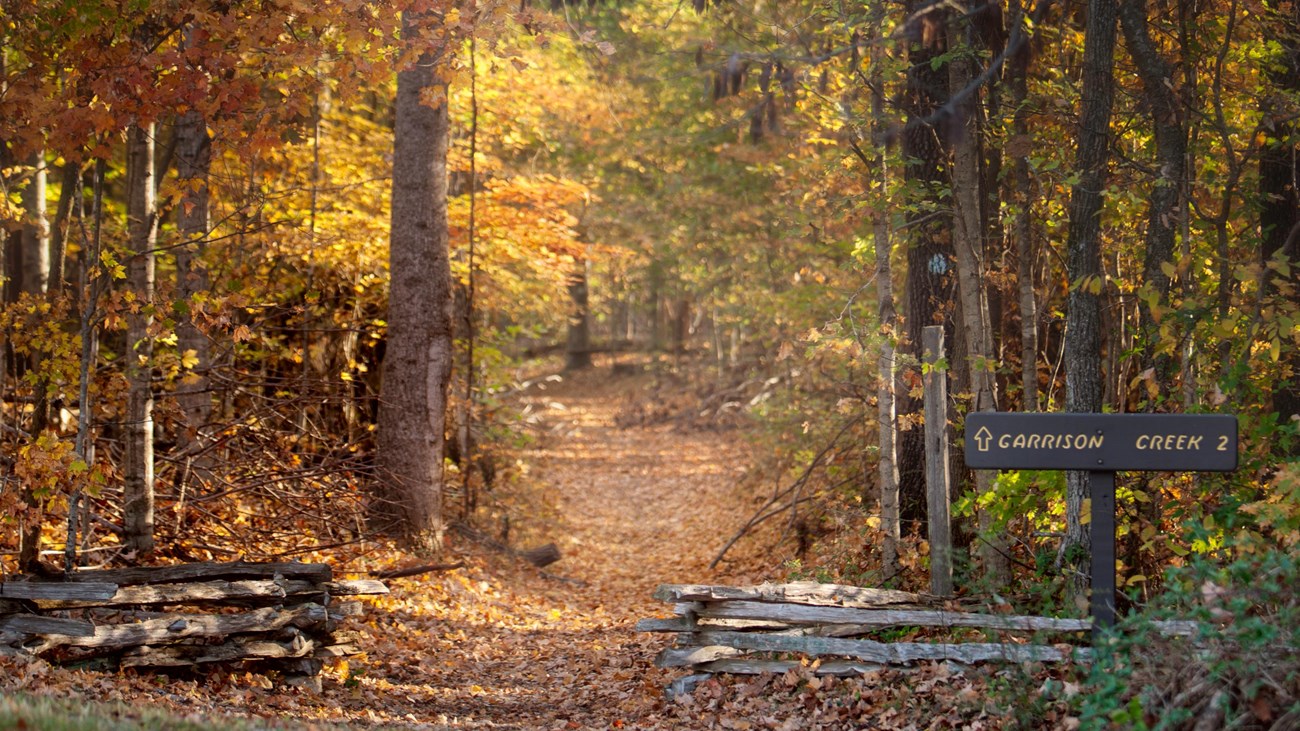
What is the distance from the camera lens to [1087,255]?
744cm

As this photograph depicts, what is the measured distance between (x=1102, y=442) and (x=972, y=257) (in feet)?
10.8

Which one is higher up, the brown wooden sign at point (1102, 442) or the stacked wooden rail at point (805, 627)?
the brown wooden sign at point (1102, 442)

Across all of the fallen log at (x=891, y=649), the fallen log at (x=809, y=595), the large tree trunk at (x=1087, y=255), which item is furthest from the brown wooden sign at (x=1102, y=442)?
the fallen log at (x=809, y=595)

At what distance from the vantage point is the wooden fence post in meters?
7.98

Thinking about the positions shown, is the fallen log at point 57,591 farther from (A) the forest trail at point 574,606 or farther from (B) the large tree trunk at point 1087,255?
(B) the large tree trunk at point 1087,255

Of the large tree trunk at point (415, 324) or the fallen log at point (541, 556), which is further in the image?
the fallen log at point (541, 556)

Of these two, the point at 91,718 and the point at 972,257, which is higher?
the point at 972,257

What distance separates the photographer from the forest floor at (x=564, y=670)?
676cm

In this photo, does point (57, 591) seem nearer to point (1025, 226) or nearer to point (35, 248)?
point (35, 248)

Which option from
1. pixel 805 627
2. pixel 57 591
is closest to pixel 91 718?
pixel 57 591

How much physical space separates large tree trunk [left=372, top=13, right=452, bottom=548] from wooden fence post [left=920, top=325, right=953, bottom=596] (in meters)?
6.30

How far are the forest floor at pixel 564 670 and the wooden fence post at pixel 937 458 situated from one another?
1177 mm

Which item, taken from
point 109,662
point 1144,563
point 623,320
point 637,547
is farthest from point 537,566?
point 623,320

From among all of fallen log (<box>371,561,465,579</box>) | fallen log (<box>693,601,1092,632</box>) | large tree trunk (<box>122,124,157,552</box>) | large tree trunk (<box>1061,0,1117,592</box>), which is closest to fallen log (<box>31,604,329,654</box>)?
large tree trunk (<box>122,124,157,552</box>)
